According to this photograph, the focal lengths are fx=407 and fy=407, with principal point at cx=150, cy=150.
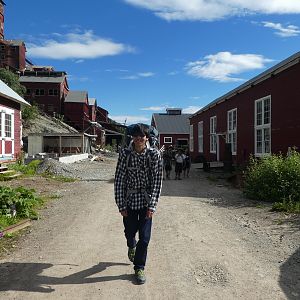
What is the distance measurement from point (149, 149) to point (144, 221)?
3.00 ft

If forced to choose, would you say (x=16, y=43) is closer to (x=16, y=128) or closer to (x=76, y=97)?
(x=76, y=97)

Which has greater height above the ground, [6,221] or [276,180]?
[276,180]

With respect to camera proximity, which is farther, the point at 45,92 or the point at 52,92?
the point at 52,92

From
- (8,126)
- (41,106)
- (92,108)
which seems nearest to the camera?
(8,126)

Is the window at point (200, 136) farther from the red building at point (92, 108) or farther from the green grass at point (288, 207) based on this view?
the red building at point (92, 108)

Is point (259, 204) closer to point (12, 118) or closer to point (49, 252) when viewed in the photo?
point (49, 252)

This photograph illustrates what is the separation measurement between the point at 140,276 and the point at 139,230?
1.90 ft

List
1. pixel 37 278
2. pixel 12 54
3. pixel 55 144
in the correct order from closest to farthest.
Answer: pixel 37 278 < pixel 55 144 < pixel 12 54

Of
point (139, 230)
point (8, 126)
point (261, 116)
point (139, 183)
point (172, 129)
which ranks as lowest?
point (139, 230)

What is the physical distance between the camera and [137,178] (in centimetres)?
520

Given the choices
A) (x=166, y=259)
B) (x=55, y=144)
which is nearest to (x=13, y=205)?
(x=166, y=259)

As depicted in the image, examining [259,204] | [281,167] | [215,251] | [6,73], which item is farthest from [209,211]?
[6,73]

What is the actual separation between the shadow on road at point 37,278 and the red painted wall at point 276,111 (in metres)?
12.8

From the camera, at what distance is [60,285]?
480 cm
